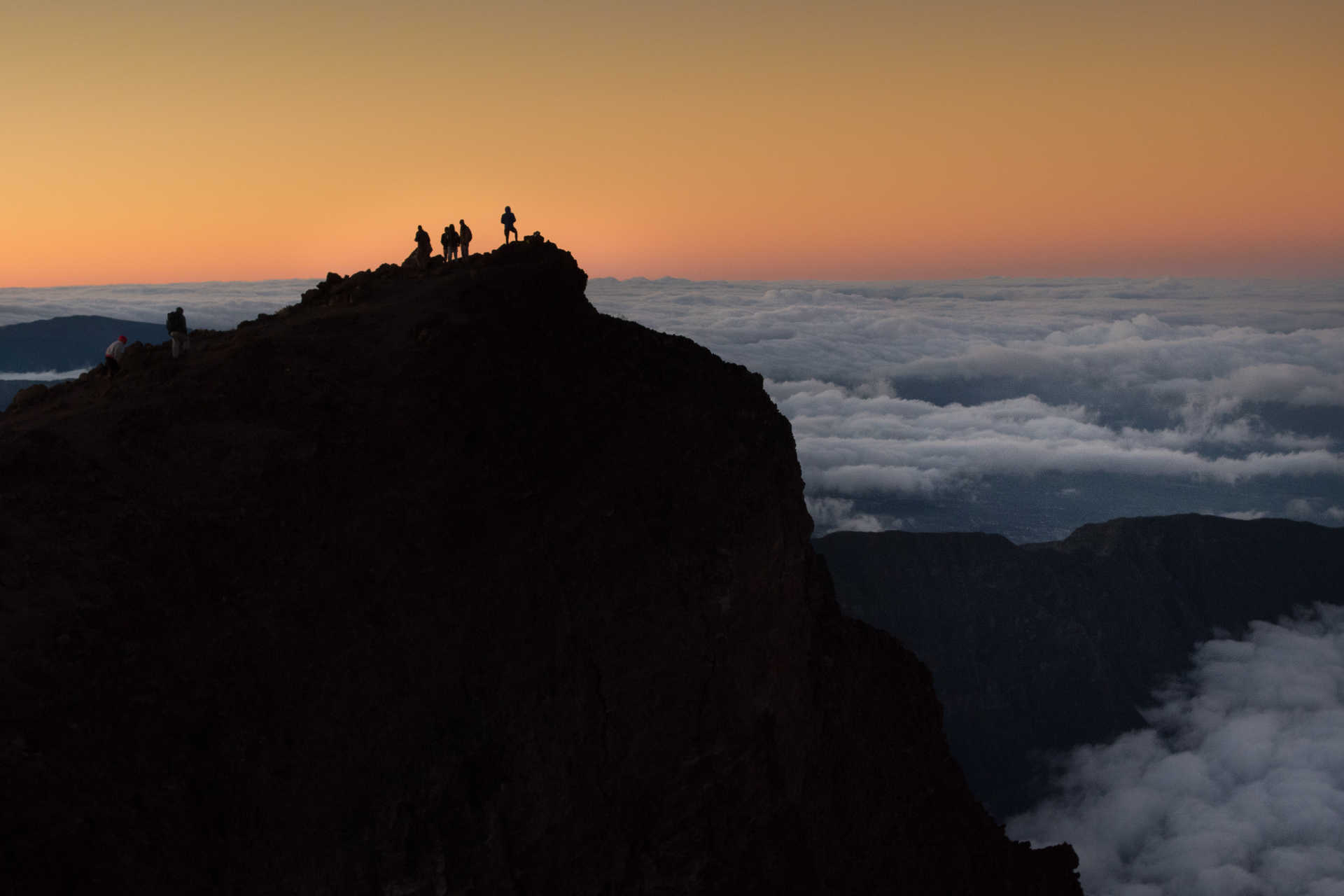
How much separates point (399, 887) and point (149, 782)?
25.7ft

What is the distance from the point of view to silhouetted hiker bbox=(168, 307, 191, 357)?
4422 cm

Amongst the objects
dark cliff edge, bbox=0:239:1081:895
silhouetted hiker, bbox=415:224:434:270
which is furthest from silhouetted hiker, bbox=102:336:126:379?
silhouetted hiker, bbox=415:224:434:270

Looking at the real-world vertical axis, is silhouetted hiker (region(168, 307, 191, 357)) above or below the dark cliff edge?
above

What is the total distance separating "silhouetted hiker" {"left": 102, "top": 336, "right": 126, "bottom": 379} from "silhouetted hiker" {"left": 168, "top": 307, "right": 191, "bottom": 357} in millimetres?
1814

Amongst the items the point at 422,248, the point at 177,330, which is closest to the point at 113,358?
the point at 177,330

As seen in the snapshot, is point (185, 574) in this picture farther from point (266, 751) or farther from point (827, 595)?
point (827, 595)

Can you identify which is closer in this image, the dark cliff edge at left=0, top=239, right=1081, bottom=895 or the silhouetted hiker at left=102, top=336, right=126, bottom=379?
the dark cliff edge at left=0, top=239, right=1081, bottom=895

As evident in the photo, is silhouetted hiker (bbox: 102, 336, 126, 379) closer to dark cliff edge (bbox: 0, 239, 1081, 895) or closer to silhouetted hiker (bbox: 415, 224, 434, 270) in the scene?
dark cliff edge (bbox: 0, 239, 1081, 895)

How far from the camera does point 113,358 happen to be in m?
43.7

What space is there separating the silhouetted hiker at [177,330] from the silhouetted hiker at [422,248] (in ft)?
40.0

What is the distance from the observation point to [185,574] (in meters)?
34.1

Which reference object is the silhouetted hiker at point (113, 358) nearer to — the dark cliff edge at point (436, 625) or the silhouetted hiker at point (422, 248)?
the dark cliff edge at point (436, 625)

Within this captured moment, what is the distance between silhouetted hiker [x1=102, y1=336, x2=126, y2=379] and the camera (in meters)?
43.7

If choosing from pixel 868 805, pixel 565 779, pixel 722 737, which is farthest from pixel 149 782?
pixel 868 805
